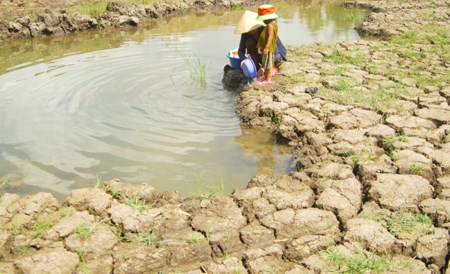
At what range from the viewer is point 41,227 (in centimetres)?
299

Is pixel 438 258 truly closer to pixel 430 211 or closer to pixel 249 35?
pixel 430 211

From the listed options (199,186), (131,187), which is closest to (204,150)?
(199,186)

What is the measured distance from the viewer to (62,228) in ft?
9.71

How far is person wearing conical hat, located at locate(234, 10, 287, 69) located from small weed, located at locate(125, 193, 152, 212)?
3070mm

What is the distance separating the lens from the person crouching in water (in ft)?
18.2

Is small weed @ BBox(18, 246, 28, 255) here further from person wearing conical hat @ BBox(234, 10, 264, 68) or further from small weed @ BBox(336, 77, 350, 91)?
small weed @ BBox(336, 77, 350, 91)

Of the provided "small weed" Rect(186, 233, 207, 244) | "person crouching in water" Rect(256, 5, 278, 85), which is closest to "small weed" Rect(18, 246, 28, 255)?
"small weed" Rect(186, 233, 207, 244)

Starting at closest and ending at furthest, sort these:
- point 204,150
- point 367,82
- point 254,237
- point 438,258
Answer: point 438,258 < point 254,237 < point 204,150 < point 367,82

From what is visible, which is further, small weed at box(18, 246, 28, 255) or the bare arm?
the bare arm

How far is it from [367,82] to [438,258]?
3.46 metres

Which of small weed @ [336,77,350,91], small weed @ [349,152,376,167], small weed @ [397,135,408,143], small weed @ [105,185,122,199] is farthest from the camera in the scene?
small weed @ [336,77,350,91]

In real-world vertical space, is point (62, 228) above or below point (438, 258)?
above

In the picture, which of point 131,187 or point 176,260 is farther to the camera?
point 131,187

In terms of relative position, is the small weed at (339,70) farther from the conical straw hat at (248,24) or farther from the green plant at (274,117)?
the green plant at (274,117)
